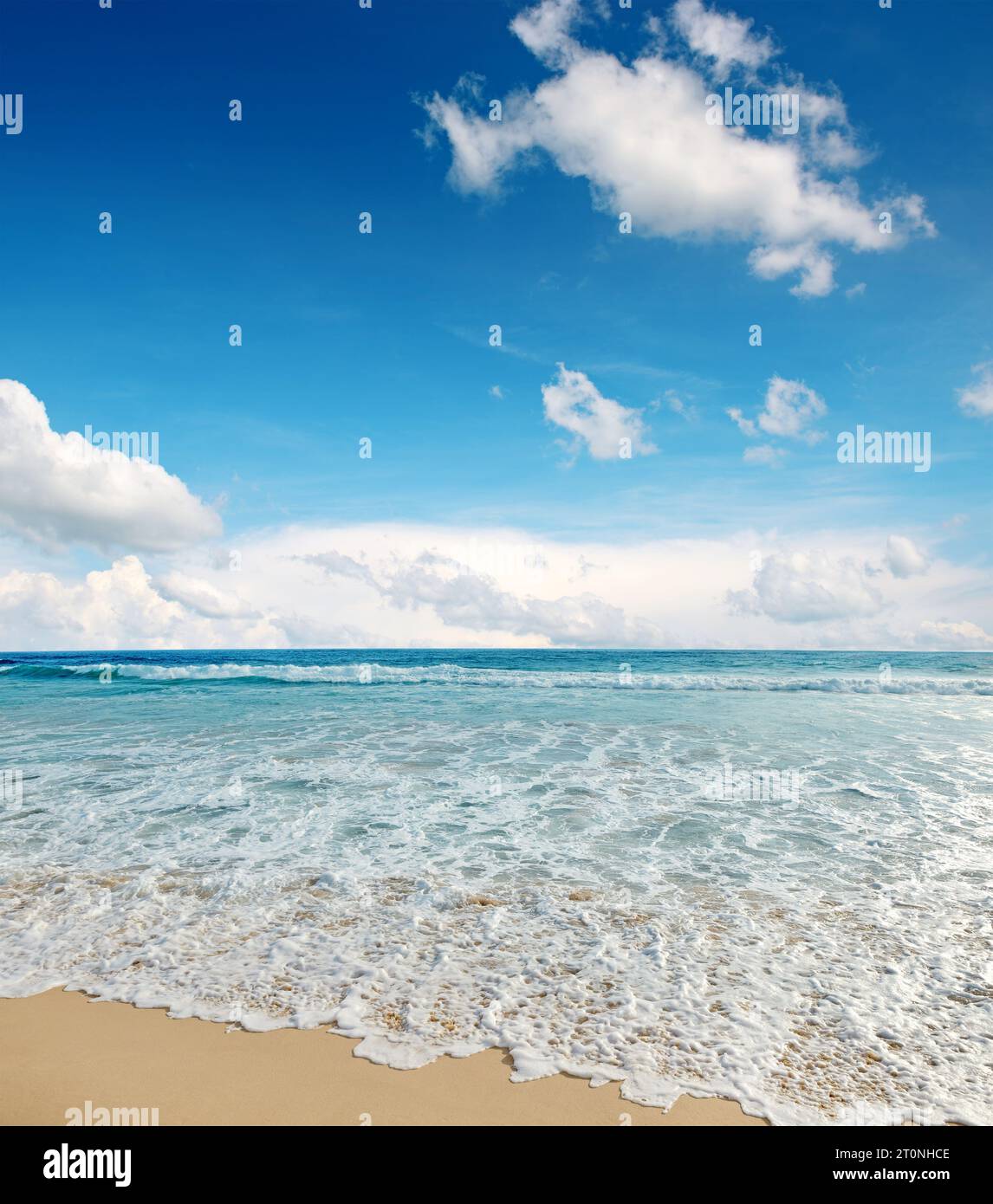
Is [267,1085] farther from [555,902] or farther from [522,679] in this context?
[522,679]

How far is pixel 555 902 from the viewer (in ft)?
19.4

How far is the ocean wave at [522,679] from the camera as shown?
106 ft

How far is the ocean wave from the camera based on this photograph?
32375 millimetres

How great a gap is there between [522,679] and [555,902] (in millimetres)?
31475

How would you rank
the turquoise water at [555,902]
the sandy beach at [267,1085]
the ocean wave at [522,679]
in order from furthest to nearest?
the ocean wave at [522,679] → the turquoise water at [555,902] → the sandy beach at [267,1085]

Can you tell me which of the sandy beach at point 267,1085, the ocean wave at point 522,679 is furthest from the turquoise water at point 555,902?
the ocean wave at point 522,679

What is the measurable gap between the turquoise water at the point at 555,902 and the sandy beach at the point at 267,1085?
0.14 m

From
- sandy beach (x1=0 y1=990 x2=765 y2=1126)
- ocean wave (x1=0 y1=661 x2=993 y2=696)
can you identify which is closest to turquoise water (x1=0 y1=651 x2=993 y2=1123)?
sandy beach (x1=0 y1=990 x2=765 y2=1126)

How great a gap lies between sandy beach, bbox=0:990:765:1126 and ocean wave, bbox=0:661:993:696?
27.8 m

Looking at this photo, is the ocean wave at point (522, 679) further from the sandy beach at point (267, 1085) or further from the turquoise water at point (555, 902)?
the sandy beach at point (267, 1085)

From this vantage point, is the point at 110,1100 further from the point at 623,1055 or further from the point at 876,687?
the point at 876,687
